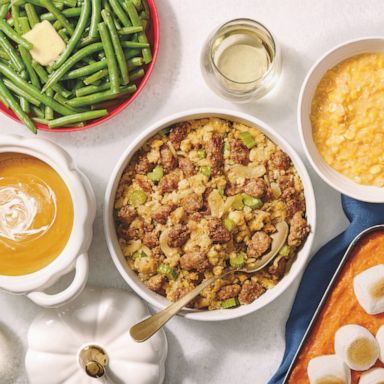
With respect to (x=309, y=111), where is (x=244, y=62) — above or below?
above

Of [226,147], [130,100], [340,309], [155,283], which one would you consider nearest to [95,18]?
[130,100]

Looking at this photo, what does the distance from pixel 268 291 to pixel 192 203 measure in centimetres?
41

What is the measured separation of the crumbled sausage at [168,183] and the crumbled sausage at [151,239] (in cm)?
15

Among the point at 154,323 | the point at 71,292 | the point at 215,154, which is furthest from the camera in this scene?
the point at 215,154

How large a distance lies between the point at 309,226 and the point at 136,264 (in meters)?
0.62

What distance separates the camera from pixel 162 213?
2363 mm

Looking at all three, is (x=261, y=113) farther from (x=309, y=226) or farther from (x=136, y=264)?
(x=136, y=264)

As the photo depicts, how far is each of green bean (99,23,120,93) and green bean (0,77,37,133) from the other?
0.33 meters

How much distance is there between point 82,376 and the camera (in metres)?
2.56

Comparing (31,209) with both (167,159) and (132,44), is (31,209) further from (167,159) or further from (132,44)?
(132,44)

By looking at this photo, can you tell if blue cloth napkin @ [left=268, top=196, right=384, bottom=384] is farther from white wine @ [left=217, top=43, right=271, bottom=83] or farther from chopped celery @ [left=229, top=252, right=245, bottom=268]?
white wine @ [left=217, top=43, right=271, bottom=83]

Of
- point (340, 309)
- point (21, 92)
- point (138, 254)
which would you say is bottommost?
point (340, 309)

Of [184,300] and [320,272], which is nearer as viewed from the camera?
[184,300]

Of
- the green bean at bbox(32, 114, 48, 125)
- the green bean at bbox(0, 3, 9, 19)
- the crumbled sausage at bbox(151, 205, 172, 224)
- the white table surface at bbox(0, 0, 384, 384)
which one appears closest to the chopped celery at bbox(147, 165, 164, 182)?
the crumbled sausage at bbox(151, 205, 172, 224)
